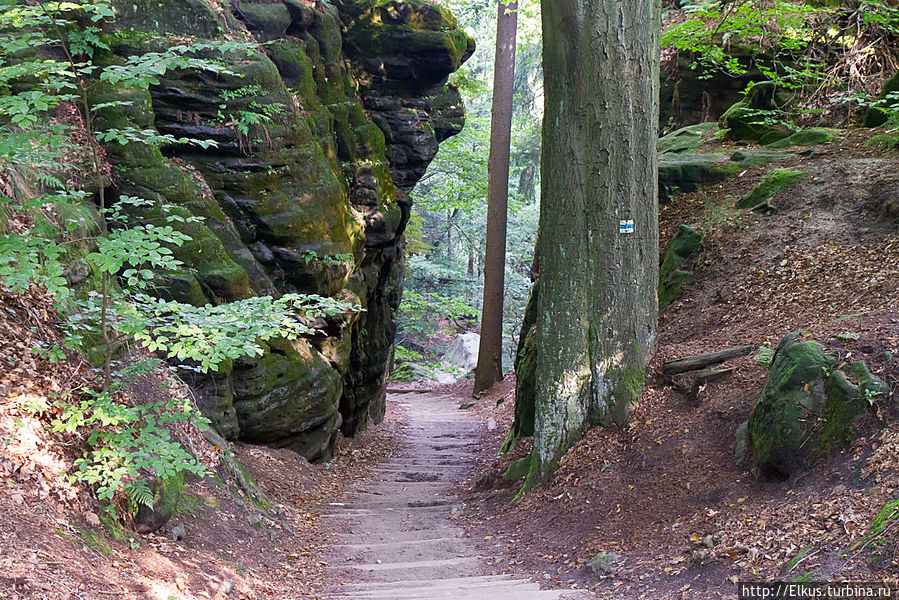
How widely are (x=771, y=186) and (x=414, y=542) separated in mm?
6877

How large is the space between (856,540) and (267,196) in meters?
8.61

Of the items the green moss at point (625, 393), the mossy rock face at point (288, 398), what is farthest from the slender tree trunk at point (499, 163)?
the green moss at point (625, 393)

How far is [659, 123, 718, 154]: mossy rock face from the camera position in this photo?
11403mm

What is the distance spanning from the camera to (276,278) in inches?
395

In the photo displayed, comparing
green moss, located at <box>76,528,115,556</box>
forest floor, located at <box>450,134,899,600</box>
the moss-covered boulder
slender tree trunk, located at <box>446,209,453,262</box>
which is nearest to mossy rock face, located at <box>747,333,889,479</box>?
forest floor, located at <box>450,134,899,600</box>

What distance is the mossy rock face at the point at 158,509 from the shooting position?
5.03 meters

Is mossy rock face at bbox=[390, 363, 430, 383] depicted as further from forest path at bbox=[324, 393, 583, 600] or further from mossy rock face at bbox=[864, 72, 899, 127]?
mossy rock face at bbox=[864, 72, 899, 127]

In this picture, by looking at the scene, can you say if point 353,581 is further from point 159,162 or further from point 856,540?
point 159,162

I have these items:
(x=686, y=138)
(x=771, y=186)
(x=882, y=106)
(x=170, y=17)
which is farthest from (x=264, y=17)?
(x=882, y=106)

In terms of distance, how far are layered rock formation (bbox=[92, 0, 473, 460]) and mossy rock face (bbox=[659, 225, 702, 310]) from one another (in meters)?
4.92

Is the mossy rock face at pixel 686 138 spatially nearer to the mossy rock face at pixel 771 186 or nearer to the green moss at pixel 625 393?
the mossy rock face at pixel 771 186

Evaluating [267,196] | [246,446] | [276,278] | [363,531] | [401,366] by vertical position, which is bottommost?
[401,366]

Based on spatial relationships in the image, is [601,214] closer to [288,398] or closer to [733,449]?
[733,449]

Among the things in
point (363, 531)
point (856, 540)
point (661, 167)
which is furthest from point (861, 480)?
point (661, 167)
